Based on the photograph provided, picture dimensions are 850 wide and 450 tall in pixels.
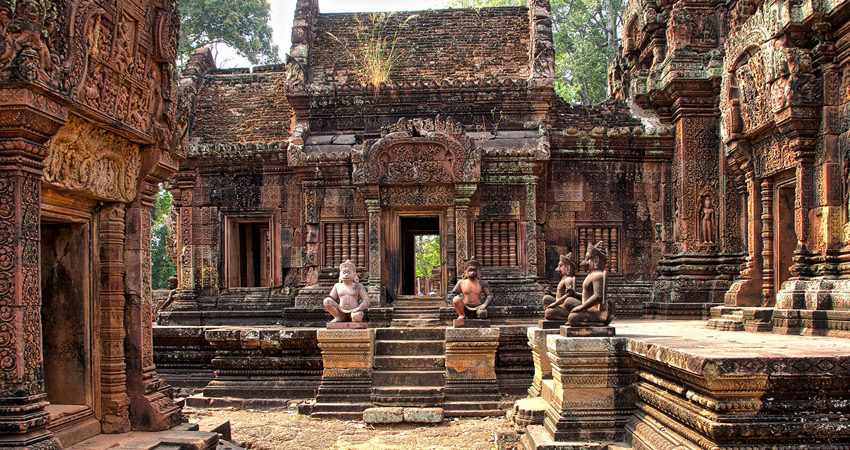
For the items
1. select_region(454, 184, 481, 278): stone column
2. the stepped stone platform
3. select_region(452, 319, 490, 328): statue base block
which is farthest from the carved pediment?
the stepped stone platform

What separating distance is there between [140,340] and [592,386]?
12.4 feet

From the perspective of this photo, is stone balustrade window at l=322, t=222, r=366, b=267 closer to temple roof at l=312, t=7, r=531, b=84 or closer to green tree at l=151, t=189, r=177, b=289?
temple roof at l=312, t=7, r=531, b=84

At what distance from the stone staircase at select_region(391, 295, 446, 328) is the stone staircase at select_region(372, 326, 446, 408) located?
417 mm

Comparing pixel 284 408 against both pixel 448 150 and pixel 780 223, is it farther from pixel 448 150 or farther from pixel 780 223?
pixel 780 223

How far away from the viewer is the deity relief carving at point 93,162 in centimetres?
475

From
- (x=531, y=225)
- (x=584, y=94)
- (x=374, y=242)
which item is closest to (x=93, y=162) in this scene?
(x=374, y=242)

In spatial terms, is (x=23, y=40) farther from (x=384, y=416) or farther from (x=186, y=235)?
(x=186, y=235)

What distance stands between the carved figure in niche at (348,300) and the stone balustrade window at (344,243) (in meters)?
2.17

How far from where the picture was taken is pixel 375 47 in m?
→ 13.6

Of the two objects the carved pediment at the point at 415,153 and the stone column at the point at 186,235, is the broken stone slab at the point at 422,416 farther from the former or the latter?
the stone column at the point at 186,235

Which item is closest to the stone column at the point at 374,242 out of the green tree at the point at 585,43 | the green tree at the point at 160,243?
the green tree at the point at 585,43

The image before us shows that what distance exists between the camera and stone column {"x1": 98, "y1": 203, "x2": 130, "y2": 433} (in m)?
5.48

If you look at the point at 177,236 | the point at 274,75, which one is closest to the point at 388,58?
the point at 274,75

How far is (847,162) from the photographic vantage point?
292 inches
